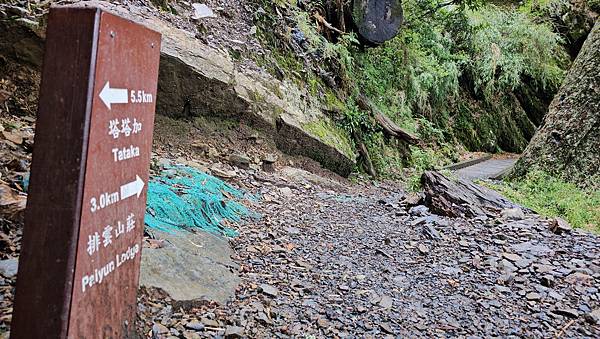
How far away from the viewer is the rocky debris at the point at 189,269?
2.35 m

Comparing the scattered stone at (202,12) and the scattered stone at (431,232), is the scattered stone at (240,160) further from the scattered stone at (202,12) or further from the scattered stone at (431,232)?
the scattered stone at (431,232)

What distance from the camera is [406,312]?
108 inches

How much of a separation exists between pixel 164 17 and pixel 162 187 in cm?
269

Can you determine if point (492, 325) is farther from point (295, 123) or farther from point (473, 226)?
point (295, 123)

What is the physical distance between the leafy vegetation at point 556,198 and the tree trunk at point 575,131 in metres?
0.28

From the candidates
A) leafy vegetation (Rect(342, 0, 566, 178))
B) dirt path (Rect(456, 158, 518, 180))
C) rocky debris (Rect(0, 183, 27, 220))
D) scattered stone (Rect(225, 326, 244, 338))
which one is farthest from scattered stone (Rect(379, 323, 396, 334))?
dirt path (Rect(456, 158, 518, 180))

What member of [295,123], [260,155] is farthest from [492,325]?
[295,123]

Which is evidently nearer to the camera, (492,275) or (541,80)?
(492,275)

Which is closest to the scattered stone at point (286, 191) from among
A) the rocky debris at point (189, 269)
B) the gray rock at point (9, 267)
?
the rocky debris at point (189, 269)

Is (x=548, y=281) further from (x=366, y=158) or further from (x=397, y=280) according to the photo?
(x=366, y=158)

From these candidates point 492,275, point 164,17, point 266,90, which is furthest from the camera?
point 266,90

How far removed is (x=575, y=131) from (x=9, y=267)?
25.7 feet

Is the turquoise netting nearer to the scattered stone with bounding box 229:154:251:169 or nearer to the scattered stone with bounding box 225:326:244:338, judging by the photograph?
the scattered stone with bounding box 229:154:251:169

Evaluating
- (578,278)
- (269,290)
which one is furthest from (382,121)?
(269,290)
